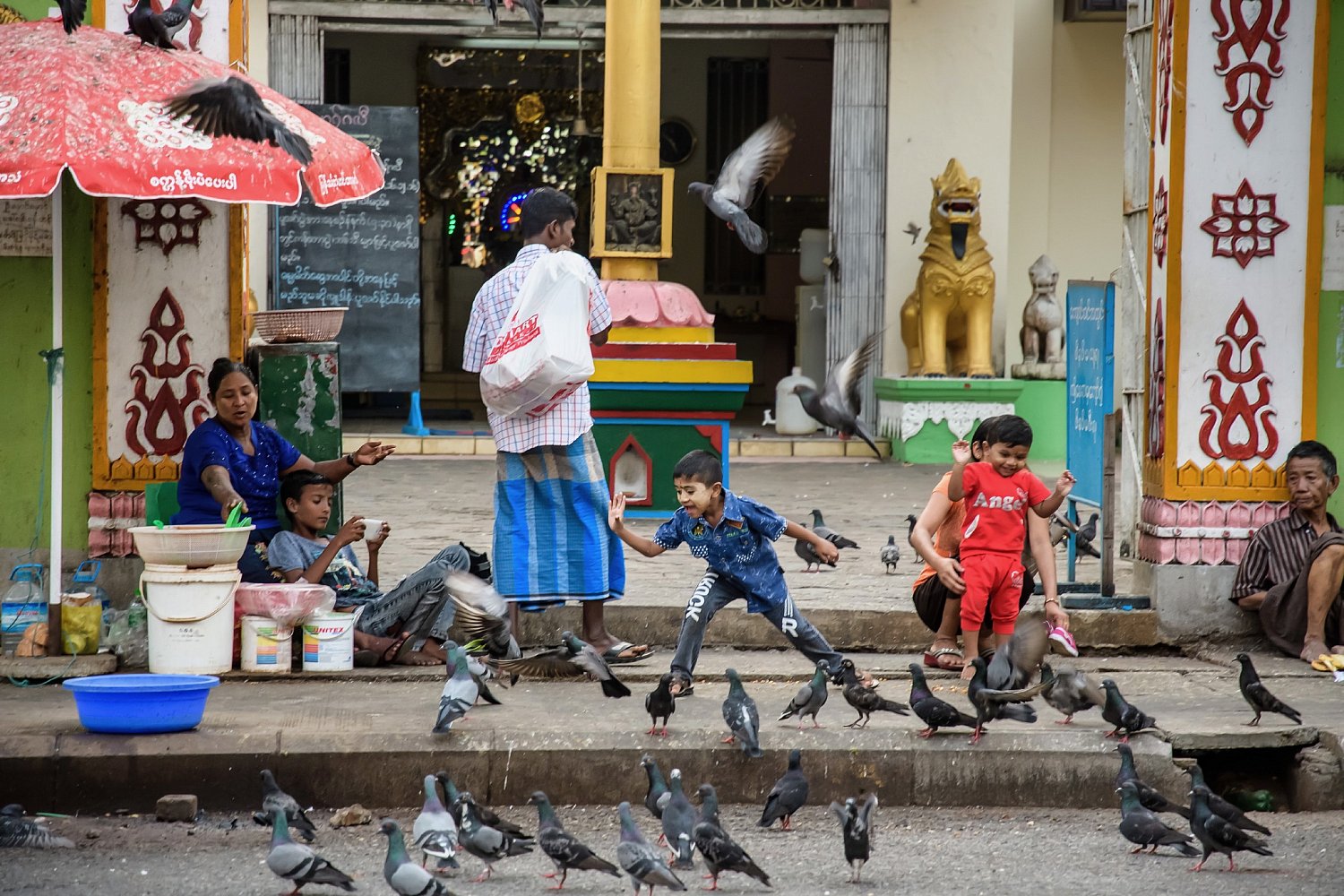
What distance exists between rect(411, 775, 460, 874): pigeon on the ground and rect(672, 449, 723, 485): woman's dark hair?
5.90 ft

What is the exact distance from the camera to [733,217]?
32.9ft

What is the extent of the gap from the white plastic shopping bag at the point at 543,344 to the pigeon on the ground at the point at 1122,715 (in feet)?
7.64

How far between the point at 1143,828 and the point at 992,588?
189 centimetres

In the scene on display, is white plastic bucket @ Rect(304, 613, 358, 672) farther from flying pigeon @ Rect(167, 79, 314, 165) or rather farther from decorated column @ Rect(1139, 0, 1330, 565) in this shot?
decorated column @ Rect(1139, 0, 1330, 565)

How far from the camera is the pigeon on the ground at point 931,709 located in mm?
5797

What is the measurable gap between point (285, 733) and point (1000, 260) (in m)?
11.1

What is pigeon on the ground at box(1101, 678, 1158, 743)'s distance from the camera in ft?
19.3

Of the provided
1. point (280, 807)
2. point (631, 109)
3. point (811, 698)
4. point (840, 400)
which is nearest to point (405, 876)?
point (280, 807)

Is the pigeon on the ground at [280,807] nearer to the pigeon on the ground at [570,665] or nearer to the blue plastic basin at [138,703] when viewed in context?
the blue plastic basin at [138,703]

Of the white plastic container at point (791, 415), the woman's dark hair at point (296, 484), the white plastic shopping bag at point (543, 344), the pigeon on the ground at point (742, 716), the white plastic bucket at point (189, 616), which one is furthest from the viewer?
the white plastic container at point (791, 415)

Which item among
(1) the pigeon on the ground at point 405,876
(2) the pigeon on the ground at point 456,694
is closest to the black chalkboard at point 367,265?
(2) the pigeon on the ground at point 456,694

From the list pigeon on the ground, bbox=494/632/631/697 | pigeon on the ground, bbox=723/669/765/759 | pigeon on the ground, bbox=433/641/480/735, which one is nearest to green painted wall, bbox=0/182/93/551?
pigeon on the ground, bbox=494/632/631/697

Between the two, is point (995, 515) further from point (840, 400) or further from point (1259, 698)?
point (840, 400)

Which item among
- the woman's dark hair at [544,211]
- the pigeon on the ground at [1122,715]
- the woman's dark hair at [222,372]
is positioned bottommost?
the pigeon on the ground at [1122,715]
